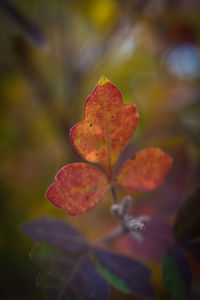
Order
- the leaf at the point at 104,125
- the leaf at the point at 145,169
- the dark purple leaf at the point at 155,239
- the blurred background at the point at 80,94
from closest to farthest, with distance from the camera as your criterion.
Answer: the leaf at the point at 104,125 → the leaf at the point at 145,169 → the dark purple leaf at the point at 155,239 → the blurred background at the point at 80,94

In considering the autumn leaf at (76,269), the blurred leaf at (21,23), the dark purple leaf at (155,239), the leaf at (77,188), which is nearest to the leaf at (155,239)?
the dark purple leaf at (155,239)

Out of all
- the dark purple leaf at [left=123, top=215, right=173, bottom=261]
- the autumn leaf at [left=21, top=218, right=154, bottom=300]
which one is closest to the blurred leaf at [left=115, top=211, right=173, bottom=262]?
the dark purple leaf at [left=123, top=215, right=173, bottom=261]

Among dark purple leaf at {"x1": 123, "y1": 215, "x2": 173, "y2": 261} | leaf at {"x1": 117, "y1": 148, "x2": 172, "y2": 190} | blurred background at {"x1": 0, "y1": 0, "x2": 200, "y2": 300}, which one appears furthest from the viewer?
blurred background at {"x1": 0, "y1": 0, "x2": 200, "y2": 300}

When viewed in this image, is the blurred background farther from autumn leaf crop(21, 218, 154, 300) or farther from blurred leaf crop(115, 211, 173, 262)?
autumn leaf crop(21, 218, 154, 300)

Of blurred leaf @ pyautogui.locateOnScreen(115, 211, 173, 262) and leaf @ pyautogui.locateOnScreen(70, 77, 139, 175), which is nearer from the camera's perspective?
leaf @ pyautogui.locateOnScreen(70, 77, 139, 175)

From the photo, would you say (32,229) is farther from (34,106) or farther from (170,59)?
(170,59)

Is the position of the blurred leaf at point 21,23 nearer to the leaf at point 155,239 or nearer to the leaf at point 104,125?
the leaf at point 104,125
